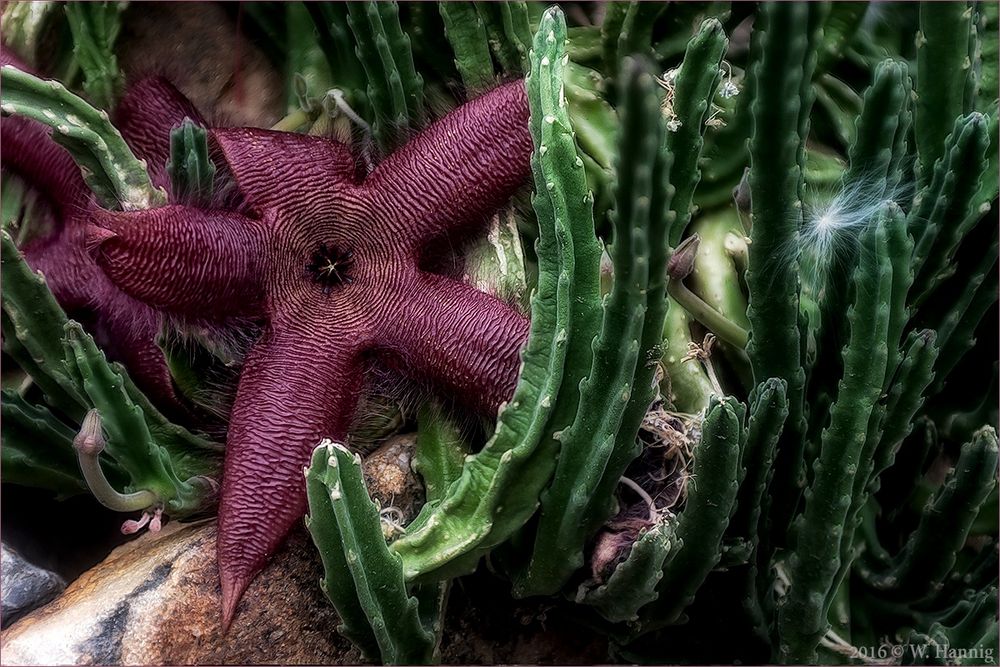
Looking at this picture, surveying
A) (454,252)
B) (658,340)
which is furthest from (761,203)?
(454,252)

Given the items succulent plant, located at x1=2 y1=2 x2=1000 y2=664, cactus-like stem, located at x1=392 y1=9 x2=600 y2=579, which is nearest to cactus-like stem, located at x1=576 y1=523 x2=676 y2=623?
succulent plant, located at x1=2 y1=2 x2=1000 y2=664

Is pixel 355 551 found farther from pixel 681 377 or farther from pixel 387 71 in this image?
pixel 387 71

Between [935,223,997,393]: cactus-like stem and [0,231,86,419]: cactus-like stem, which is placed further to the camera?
[935,223,997,393]: cactus-like stem

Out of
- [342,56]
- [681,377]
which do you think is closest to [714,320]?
[681,377]

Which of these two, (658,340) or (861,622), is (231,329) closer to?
(658,340)

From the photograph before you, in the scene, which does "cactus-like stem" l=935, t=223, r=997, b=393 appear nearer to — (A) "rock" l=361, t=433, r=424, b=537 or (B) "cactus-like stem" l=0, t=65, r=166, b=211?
(A) "rock" l=361, t=433, r=424, b=537
